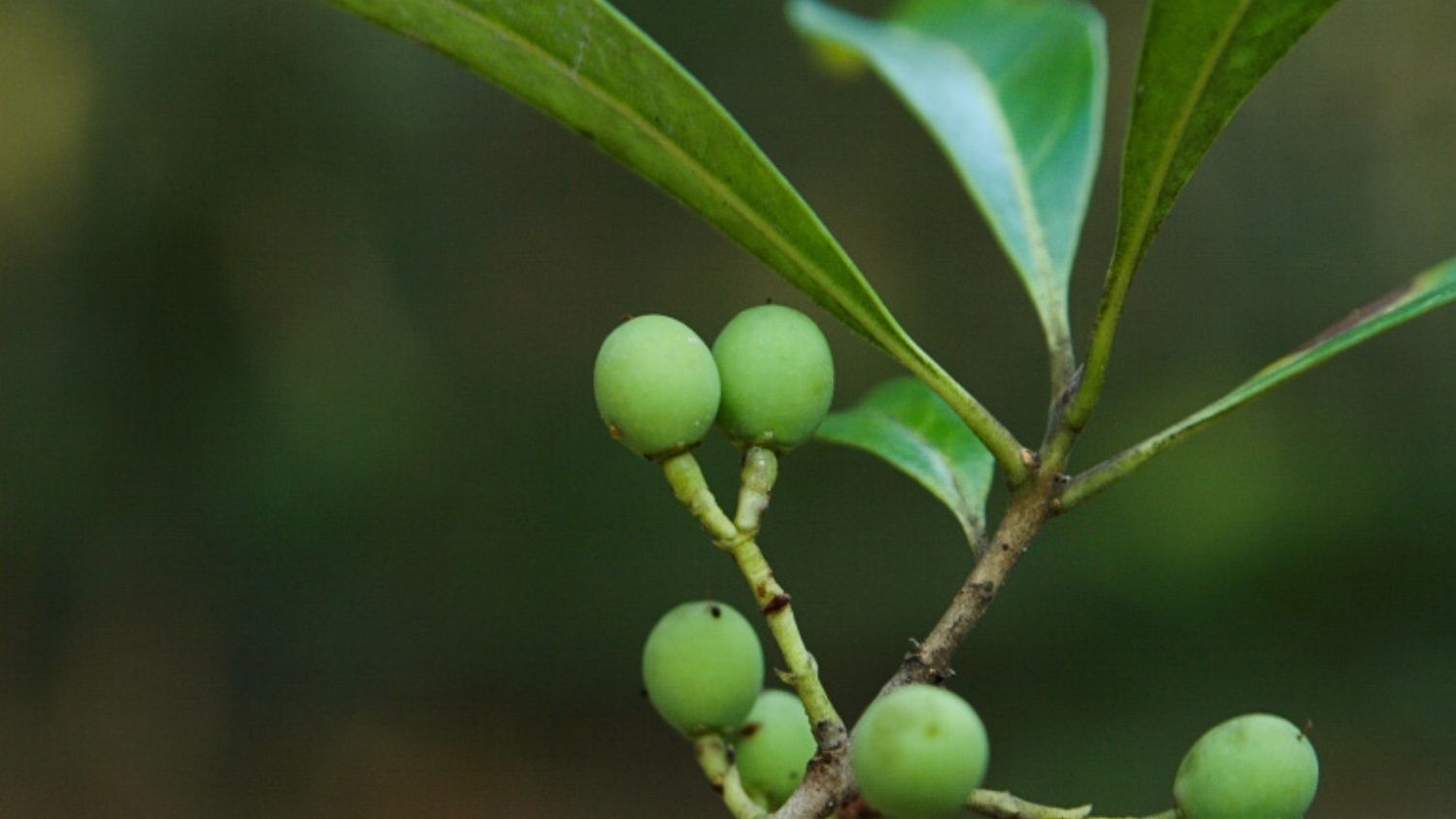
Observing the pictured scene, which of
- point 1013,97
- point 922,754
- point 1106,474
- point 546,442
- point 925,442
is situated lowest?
point 922,754

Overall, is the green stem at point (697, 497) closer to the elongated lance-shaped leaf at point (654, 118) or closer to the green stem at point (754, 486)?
the green stem at point (754, 486)

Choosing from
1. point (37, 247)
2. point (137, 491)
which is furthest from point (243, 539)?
point (37, 247)

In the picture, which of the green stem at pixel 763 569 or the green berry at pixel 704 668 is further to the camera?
the green berry at pixel 704 668

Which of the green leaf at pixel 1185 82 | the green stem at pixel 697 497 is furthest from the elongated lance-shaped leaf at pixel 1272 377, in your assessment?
the green stem at pixel 697 497

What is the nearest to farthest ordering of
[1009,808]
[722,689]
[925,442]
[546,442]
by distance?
[1009,808]
[722,689]
[925,442]
[546,442]

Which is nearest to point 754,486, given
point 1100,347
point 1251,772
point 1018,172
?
point 1100,347

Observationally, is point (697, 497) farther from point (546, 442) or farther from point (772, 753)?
point (546, 442)
